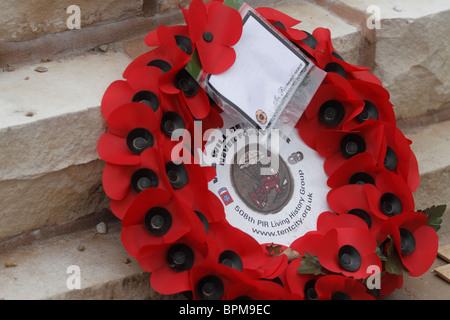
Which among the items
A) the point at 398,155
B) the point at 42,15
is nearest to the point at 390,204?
the point at 398,155

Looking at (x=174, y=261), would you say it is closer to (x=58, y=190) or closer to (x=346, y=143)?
(x=58, y=190)

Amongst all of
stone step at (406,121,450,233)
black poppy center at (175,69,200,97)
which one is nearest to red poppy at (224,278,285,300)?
black poppy center at (175,69,200,97)

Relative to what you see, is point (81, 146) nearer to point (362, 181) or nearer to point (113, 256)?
point (113, 256)

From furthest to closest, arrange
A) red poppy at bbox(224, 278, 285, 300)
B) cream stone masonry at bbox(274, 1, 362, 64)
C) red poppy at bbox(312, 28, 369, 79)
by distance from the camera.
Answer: cream stone masonry at bbox(274, 1, 362, 64) < red poppy at bbox(312, 28, 369, 79) < red poppy at bbox(224, 278, 285, 300)

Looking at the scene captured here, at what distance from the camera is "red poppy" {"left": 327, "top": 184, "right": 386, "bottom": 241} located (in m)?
1.44

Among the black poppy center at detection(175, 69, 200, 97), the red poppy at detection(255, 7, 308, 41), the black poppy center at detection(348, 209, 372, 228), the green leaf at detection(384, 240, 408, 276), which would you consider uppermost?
the red poppy at detection(255, 7, 308, 41)

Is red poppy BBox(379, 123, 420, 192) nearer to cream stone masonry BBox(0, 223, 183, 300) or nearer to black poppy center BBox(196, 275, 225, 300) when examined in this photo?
black poppy center BBox(196, 275, 225, 300)

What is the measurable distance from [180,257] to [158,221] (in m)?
0.08

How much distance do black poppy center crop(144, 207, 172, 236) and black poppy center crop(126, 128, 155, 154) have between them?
13cm

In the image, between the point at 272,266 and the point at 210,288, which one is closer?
the point at 210,288

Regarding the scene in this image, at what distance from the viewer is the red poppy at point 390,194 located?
1440mm

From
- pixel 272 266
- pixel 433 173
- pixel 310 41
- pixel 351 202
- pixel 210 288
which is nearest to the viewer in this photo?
pixel 210 288

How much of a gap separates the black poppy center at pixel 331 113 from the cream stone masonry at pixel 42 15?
1.90 feet

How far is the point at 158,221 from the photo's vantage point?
1274mm
